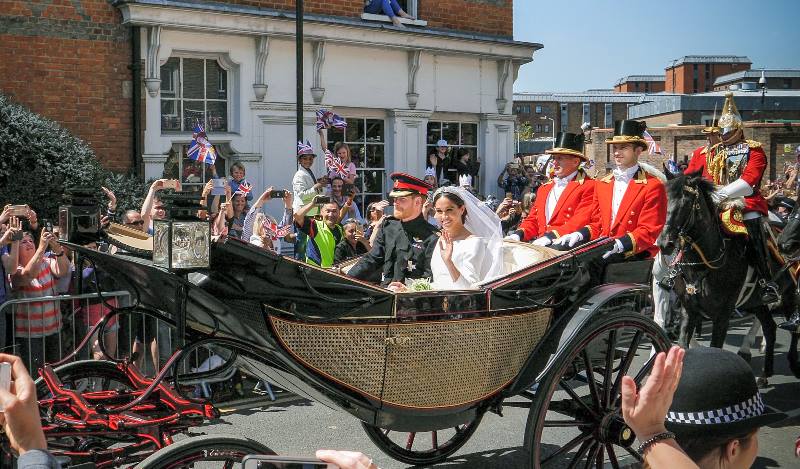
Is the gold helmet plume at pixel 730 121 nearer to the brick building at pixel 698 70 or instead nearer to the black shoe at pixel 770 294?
the black shoe at pixel 770 294

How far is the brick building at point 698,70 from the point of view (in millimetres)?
84000

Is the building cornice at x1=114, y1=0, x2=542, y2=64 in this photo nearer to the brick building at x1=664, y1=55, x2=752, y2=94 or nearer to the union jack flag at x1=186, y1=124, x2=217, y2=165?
the union jack flag at x1=186, y1=124, x2=217, y2=165

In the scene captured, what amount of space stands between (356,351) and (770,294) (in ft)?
18.0

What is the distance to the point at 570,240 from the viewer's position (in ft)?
20.0

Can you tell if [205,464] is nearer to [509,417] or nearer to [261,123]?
[509,417]

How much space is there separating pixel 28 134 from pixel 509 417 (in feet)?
21.7

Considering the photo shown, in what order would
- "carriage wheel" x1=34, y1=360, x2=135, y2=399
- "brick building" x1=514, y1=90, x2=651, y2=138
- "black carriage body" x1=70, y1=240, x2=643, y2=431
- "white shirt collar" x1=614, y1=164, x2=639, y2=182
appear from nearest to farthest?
"black carriage body" x1=70, y1=240, x2=643, y2=431 → "carriage wheel" x1=34, y1=360, x2=135, y2=399 → "white shirt collar" x1=614, y1=164, x2=639, y2=182 → "brick building" x1=514, y1=90, x2=651, y2=138

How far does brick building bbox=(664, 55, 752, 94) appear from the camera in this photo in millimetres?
84000

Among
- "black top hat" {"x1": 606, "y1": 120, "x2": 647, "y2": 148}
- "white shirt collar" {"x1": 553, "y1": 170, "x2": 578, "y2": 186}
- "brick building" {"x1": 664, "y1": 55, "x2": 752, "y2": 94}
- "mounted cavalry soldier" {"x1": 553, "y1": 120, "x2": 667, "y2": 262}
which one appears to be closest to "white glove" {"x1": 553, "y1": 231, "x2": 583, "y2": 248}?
"mounted cavalry soldier" {"x1": 553, "y1": 120, "x2": 667, "y2": 262}

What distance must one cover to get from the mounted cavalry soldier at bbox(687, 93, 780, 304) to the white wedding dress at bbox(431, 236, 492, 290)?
3540 mm

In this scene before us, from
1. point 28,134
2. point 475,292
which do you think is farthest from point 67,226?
point 28,134

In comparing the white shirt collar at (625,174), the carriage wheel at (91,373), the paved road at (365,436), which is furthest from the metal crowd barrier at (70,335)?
the white shirt collar at (625,174)

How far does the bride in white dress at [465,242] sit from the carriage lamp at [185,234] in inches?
83.9

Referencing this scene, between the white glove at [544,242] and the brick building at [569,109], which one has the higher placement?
the brick building at [569,109]
